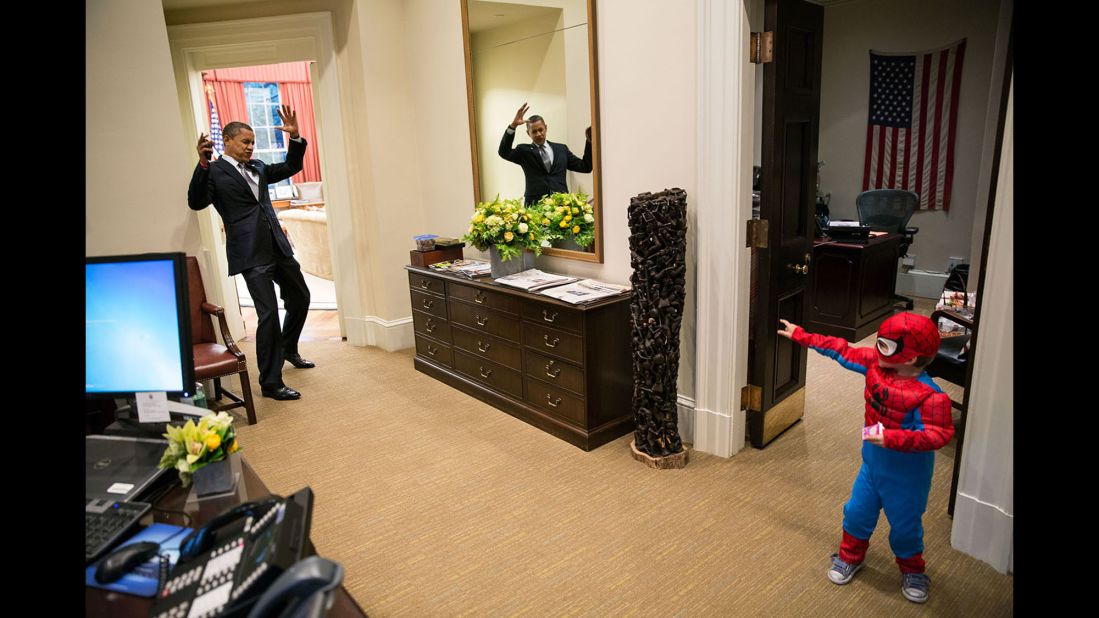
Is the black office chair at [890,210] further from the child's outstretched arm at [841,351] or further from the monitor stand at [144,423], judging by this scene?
the monitor stand at [144,423]

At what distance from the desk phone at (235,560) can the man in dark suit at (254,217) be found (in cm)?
321

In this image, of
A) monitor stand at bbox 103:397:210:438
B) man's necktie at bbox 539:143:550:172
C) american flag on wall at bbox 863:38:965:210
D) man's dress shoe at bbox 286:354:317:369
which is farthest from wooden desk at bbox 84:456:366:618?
american flag on wall at bbox 863:38:965:210

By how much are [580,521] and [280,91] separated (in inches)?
422

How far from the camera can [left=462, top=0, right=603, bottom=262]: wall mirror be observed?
3.39 meters


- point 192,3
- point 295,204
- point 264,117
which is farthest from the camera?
point 264,117

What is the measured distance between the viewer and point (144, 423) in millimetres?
1769

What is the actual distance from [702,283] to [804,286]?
67 cm

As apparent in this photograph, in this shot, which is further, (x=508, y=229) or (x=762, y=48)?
(x=508, y=229)

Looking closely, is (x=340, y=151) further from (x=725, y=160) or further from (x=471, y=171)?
(x=725, y=160)

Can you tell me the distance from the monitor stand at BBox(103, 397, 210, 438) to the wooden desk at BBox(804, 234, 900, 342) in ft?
13.8

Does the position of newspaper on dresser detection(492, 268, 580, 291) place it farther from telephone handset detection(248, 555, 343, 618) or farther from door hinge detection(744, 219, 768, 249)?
telephone handset detection(248, 555, 343, 618)

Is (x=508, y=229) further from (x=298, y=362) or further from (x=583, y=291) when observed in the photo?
(x=298, y=362)

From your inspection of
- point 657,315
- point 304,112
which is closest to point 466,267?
point 657,315
